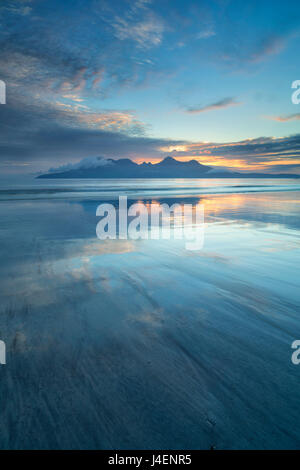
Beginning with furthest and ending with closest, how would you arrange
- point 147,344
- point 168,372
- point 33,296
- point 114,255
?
1. point 114,255
2. point 33,296
3. point 147,344
4. point 168,372

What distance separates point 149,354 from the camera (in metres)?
3.08

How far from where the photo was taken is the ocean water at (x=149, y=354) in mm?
2162

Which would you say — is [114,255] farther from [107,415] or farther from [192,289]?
[107,415]

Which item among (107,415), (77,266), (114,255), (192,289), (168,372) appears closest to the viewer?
(107,415)

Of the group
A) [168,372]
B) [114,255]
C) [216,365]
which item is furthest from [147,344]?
[114,255]

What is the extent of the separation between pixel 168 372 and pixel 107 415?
2.65ft

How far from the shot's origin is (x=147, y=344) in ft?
10.7

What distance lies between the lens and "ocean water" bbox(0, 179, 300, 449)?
7.09ft

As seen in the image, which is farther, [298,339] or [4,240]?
[4,240]
